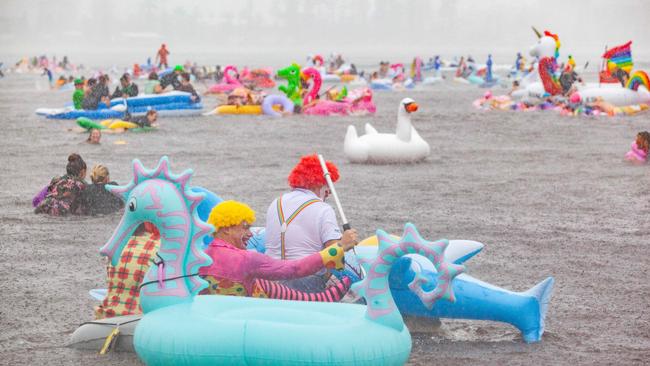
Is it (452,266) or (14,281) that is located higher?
(452,266)

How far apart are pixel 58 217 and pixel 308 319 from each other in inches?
258

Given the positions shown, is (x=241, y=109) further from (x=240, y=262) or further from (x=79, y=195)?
(x=240, y=262)

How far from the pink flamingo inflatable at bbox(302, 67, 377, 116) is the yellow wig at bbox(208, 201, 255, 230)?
1930cm

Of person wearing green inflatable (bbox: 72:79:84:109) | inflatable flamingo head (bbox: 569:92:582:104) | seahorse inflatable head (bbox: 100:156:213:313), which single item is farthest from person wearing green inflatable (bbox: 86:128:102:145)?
seahorse inflatable head (bbox: 100:156:213:313)

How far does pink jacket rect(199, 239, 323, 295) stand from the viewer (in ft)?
20.0

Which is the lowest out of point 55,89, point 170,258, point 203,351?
point 55,89

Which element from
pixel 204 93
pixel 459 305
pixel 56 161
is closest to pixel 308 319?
pixel 459 305

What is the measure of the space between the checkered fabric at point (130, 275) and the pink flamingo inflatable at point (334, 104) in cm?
1932

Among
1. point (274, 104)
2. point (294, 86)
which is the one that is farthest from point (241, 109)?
point (294, 86)

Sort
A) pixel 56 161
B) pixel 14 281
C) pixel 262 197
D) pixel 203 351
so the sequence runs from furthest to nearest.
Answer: pixel 56 161 → pixel 262 197 → pixel 14 281 → pixel 203 351

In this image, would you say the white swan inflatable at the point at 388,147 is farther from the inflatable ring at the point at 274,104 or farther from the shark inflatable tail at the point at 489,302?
the shark inflatable tail at the point at 489,302

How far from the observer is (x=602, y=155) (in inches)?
674

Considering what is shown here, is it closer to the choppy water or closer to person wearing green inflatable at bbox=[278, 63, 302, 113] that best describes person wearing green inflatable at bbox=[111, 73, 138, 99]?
the choppy water

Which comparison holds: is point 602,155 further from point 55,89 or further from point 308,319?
point 55,89
